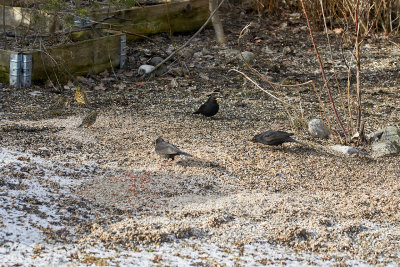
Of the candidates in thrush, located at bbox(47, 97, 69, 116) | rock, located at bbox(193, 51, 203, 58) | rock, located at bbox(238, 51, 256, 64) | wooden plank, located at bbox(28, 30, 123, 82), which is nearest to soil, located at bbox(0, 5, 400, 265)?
thrush, located at bbox(47, 97, 69, 116)

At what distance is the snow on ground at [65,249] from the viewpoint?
2.95 meters

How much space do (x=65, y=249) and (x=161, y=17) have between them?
6.54 m

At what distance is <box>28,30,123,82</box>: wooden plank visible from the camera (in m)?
6.73

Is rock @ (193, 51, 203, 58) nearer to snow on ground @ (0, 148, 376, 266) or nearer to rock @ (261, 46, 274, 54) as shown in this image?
rock @ (261, 46, 274, 54)

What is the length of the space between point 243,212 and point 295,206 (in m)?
0.37

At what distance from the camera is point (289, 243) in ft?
10.8

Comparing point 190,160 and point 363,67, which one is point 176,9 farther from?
point 190,160

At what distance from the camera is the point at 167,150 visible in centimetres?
431

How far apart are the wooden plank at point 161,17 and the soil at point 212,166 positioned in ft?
2.93

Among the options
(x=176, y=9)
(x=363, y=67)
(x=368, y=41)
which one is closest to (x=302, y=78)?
(x=363, y=67)

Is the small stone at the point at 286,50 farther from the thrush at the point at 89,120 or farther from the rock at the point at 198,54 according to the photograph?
the thrush at the point at 89,120

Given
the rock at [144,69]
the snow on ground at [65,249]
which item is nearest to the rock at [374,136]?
the snow on ground at [65,249]

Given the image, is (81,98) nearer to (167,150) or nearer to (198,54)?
(167,150)

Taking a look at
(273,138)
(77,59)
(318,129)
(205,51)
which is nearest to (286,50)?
(205,51)
